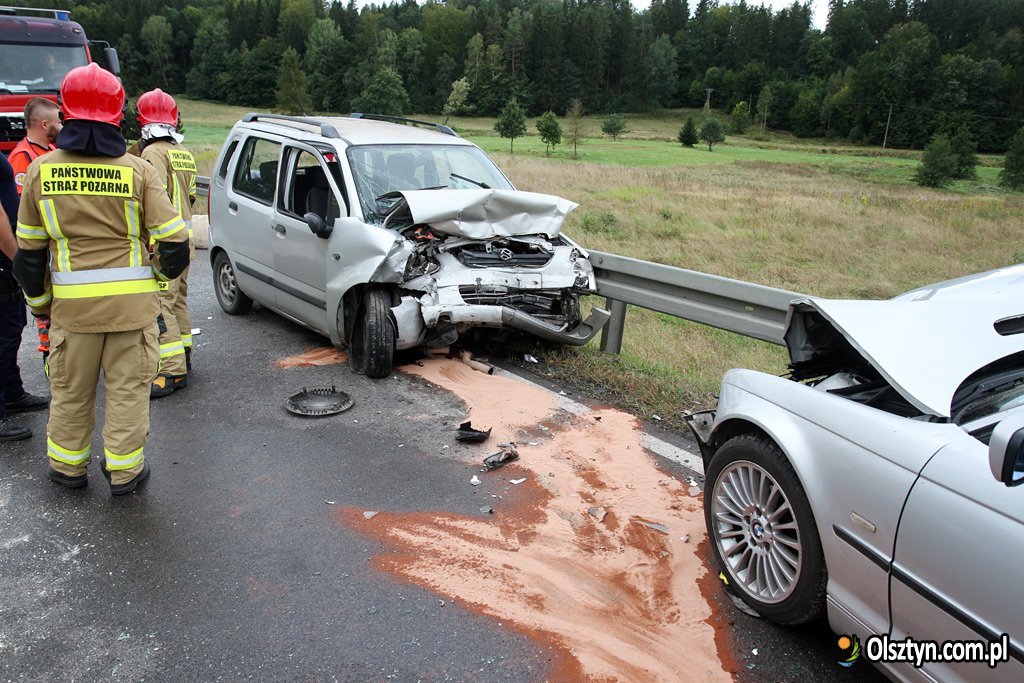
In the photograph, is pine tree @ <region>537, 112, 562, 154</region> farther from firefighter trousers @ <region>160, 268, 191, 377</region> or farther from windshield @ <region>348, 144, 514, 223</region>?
firefighter trousers @ <region>160, 268, 191, 377</region>

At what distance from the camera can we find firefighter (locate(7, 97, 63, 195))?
17.6ft

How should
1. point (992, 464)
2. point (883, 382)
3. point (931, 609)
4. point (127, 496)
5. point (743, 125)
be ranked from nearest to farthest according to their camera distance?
point (992, 464) < point (931, 609) < point (883, 382) < point (127, 496) < point (743, 125)

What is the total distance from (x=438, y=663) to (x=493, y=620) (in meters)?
0.34

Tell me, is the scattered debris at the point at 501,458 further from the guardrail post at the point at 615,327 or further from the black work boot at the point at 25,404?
the black work boot at the point at 25,404

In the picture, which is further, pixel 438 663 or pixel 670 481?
pixel 670 481

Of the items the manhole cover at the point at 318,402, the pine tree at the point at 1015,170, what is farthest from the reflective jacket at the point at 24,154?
the pine tree at the point at 1015,170

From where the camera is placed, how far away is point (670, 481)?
432cm

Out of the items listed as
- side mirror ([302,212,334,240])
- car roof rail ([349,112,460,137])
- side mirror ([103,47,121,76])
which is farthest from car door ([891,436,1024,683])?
side mirror ([103,47,121,76])

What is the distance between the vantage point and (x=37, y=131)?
17.6 feet

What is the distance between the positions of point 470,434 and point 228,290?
169 inches

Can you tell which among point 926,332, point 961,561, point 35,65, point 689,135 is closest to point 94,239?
point 926,332

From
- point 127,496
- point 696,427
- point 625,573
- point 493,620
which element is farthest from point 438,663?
point 127,496

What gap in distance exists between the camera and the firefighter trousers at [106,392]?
13.0 ft

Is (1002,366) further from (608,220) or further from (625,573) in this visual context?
(608,220)
